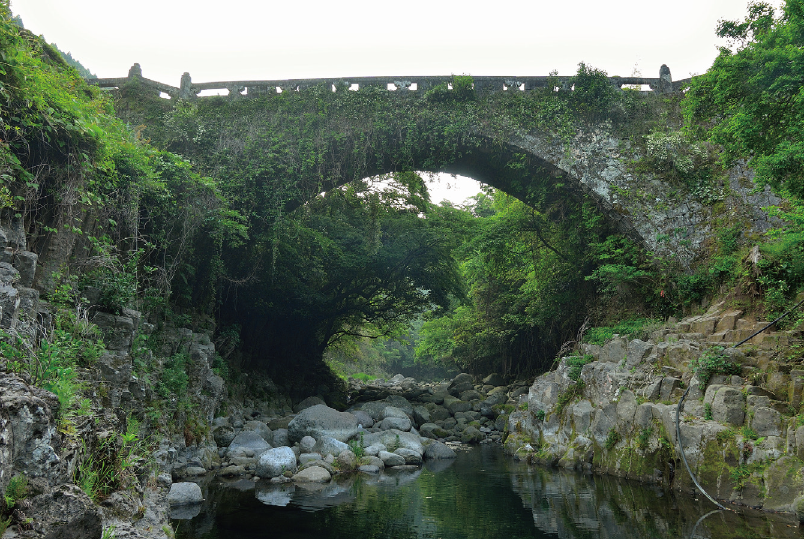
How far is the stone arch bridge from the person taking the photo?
551 inches

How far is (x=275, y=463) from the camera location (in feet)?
32.0

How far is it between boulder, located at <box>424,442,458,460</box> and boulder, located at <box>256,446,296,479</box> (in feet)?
11.9

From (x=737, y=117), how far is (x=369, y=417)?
10720 millimetres

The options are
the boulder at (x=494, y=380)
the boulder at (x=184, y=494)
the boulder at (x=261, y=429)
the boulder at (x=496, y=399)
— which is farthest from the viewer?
the boulder at (x=494, y=380)

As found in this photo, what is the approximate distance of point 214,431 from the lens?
11.8 metres

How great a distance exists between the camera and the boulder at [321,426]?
11.8m

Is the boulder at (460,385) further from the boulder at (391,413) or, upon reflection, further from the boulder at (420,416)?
the boulder at (391,413)

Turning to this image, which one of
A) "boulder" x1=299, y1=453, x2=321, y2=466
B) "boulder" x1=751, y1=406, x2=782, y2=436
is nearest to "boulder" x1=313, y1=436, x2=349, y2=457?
"boulder" x1=299, y1=453, x2=321, y2=466

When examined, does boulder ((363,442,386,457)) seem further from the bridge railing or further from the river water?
the bridge railing

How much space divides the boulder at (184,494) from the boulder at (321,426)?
13.2 ft

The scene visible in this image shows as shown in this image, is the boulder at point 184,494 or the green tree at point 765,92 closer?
the green tree at point 765,92

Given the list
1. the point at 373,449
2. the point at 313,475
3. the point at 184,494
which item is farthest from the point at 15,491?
the point at 373,449

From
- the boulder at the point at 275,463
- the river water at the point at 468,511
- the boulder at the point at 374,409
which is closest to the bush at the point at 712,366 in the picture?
the river water at the point at 468,511

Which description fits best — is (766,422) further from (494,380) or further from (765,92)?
(494,380)
